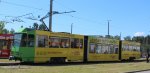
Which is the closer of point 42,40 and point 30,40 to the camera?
point 30,40

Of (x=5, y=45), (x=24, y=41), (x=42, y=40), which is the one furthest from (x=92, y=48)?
(x=5, y=45)

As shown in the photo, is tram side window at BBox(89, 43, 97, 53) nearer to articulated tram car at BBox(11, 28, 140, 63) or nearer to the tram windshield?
articulated tram car at BBox(11, 28, 140, 63)

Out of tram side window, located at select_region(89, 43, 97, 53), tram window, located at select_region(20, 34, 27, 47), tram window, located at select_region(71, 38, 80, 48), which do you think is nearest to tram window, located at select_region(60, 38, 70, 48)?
tram window, located at select_region(71, 38, 80, 48)

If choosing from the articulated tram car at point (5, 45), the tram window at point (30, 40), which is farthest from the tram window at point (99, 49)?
the articulated tram car at point (5, 45)

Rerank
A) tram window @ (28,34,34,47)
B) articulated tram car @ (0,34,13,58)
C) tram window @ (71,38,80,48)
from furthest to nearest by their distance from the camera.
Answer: articulated tram car @ (0,34,13,58) < tram window @ (71,38,80,48) < tram window @ (28,34,34,47)

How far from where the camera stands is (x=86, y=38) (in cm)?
3931

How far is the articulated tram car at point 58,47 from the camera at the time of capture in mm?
31547

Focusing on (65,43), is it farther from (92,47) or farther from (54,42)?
(92,47)

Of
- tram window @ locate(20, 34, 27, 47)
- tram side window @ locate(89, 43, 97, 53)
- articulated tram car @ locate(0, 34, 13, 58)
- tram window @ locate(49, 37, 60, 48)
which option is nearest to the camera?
tram window @ locate(20, 34, 27, 47)

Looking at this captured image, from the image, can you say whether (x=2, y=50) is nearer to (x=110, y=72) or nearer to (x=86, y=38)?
(x=86, y=38)

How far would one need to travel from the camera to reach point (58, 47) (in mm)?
34469

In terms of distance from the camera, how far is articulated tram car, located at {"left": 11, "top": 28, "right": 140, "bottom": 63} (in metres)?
31.5

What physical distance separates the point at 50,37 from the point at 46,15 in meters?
14.1

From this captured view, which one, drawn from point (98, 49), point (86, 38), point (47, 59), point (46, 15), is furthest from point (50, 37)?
point (46, 15)
